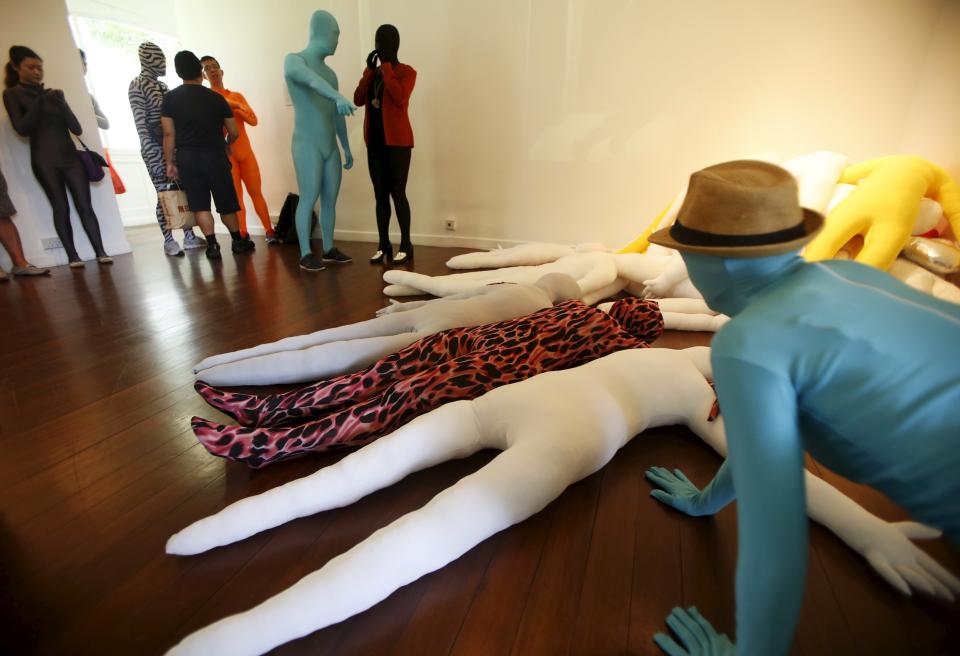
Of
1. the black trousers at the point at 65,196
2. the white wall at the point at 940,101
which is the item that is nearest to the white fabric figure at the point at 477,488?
the white wall at the point at 940,101

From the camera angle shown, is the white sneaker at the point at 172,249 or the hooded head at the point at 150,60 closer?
the hooded head at the point at 150,60

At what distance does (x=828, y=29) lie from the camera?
8.91 ft

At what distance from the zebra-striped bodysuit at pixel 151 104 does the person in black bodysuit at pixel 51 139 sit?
47 centimetres

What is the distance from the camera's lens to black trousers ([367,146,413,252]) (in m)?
3.39

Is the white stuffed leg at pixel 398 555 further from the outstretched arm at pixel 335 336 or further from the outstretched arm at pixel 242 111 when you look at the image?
the outstretched arm at pixel 242 111

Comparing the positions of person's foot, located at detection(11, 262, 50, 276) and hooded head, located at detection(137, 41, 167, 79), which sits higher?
hooded head, located at detection(137, 41, 167, 79)

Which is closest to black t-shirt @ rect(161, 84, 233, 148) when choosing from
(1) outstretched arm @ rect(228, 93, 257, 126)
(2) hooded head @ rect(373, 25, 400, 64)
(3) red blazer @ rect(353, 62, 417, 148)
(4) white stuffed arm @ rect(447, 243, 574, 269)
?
(1) outstretched arm @ rect(228, 93, 257, 126)

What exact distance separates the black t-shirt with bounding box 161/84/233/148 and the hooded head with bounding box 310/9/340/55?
1.00 meters

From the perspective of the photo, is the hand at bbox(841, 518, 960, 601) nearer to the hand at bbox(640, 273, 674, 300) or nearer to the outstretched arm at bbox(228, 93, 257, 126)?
the hand at bbox(640, 273, 674, 300)

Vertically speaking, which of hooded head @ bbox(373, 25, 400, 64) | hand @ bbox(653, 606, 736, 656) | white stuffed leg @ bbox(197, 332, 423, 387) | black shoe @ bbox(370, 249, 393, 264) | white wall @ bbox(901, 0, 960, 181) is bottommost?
black shoe @ bbox(370, 249, 393, 264)

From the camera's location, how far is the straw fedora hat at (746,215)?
1.69ft

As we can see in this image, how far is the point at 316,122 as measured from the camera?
3133 millimetres

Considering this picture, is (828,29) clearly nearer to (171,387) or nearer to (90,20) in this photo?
(171,387)

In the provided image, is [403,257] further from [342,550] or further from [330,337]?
[342,550]
